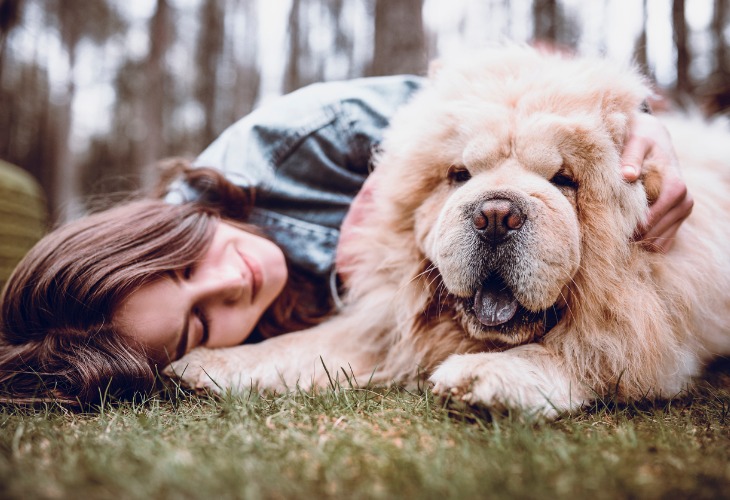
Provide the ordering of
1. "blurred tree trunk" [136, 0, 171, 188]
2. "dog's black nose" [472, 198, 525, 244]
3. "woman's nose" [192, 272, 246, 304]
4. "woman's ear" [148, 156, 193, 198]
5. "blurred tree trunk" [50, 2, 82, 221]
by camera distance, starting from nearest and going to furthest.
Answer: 1. "dog's black nose" [472, 198, 525, 244]
2. "woman's nose" [192, 272, 246, 304]
3. "woman's ear" [148, 156, 193, 198]
4. "blurred tree trunk" [136, 0, 171, 188]
5. "blurred tree trunk" [50, 2, 82, 221]

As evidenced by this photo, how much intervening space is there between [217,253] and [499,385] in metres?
1.22

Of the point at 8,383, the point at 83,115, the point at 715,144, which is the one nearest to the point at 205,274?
the point at 8,383

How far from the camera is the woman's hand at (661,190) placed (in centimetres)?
149

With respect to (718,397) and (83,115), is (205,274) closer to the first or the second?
(718,397)

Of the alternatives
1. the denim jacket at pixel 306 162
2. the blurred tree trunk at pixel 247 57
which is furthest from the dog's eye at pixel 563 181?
Answer: the blurred tree trunk at pixel 247 57

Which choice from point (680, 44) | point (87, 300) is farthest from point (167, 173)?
point (680, 44)

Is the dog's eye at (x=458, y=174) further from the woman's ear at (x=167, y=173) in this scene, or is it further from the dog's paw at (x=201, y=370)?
the woman's ear at (x=167, y=173)

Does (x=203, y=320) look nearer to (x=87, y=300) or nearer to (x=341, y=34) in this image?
(x=87, y=300)

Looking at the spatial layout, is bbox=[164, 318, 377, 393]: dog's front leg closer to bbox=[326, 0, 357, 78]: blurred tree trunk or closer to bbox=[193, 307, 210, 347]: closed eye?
bbox=[193, 307, 210, 347]: closed eye

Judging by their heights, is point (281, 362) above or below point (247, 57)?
below

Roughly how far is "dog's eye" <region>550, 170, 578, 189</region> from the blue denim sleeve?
1.08m

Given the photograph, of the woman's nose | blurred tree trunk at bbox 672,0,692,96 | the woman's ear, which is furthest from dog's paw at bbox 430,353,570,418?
blurred tree trunk at bbox 672,0,692,96

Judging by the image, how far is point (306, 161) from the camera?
2521 mm

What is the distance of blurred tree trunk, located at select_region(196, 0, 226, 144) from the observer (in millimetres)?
13305
